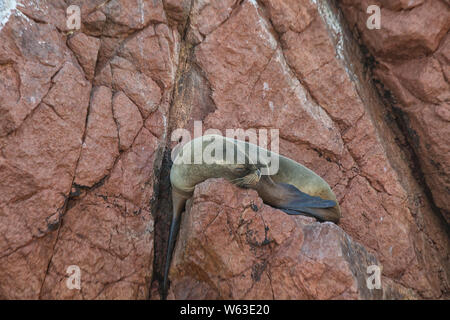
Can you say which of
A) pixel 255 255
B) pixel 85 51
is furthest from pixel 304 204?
pixel 85 51

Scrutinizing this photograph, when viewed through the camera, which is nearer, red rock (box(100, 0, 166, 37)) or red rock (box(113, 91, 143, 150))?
red rock (box(113, 91, 143, 150))

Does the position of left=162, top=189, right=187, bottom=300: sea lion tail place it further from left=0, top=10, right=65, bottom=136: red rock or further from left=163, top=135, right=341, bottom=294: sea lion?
left=0, top=10, right=65, bottom=136: red rock

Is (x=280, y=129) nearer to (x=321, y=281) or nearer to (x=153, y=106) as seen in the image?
(x=153, y=106)

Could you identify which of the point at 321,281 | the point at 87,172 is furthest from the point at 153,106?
the point at 321,281

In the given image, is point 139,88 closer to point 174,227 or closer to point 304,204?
point 174,227

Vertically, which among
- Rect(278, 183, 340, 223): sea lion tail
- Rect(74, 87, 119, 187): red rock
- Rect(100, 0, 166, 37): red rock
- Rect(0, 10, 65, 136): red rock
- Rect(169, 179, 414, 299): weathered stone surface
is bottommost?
Rect(169, 179, 414, 299): weathered stone surface

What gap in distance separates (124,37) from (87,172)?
151cm

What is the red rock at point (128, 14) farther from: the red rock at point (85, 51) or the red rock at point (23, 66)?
the red rock at point (23, 66)

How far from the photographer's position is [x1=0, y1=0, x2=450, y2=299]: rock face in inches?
136

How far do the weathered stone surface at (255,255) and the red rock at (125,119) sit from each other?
99cm

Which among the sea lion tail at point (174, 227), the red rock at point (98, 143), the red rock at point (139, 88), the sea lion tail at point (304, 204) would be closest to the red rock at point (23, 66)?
the red rock at point (98, 143)

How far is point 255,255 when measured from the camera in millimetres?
3391

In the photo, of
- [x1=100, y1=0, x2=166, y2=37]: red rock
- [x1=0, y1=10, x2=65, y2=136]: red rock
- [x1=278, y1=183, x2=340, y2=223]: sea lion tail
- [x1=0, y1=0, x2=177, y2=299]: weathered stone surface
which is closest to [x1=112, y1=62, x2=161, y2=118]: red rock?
[x1=0, y1=0, x2=177, y2=299]: weathered stone surface

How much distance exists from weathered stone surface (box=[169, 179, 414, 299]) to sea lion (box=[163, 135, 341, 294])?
31cm
